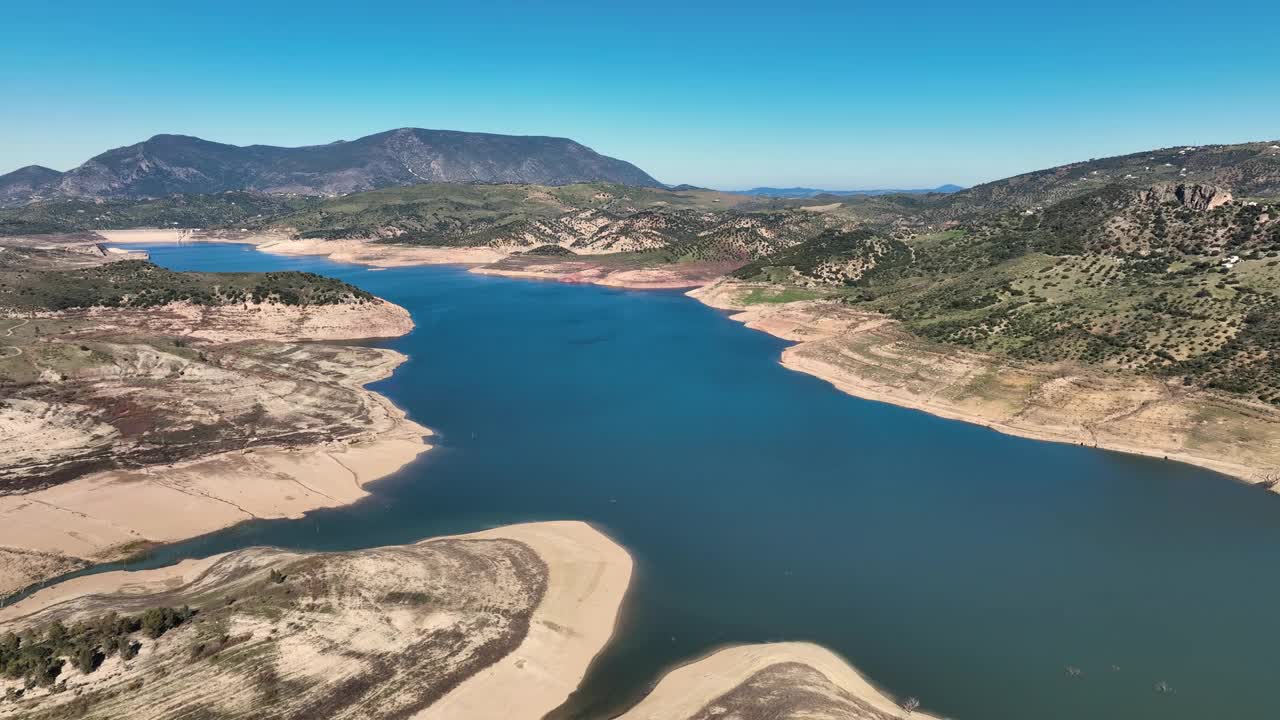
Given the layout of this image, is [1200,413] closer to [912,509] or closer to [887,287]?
[912,509]

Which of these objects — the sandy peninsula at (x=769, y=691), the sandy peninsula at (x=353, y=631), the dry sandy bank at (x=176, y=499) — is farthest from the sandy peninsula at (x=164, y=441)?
the sandy peninsula at (x=769, y=691)

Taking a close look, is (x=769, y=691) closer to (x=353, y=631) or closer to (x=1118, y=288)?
(x=353, y=631)

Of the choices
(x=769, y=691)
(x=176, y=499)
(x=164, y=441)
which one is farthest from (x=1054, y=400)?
(x=164, y=441)

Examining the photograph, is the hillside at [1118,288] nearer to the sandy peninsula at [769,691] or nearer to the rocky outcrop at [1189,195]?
the rocky outcrop at [1189,195]

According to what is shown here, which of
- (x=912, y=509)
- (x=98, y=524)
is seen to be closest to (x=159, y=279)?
(x=98, y=524)

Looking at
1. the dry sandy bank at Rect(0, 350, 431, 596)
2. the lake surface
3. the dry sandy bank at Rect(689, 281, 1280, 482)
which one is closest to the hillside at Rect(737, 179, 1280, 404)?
the dry sandy bank at Rect(689, 281, 1280, 482)

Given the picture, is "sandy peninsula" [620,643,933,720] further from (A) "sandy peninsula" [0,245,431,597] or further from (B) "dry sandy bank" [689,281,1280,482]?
(B) "dry sandy bank" [689,281,1280,482]

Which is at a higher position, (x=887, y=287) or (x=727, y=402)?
(x=887, y=287)
